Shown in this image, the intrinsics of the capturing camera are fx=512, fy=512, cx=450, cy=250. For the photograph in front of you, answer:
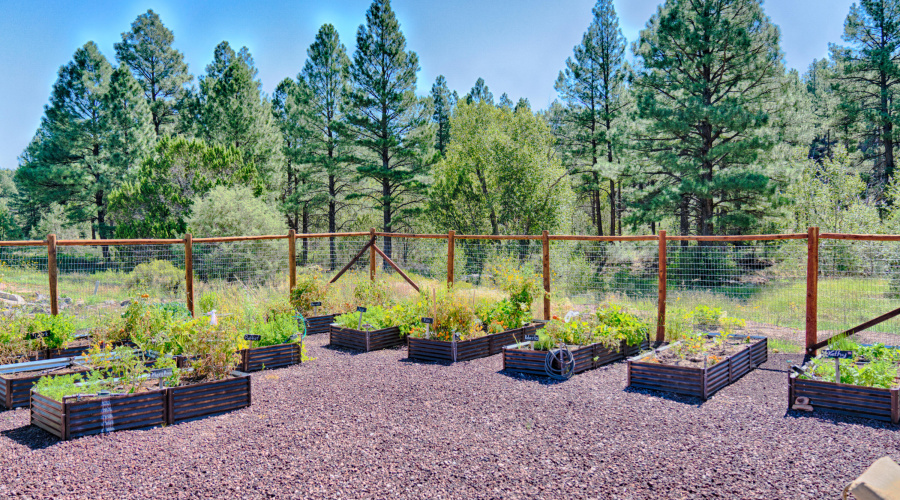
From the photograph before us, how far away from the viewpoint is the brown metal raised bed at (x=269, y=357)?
6.11 meters

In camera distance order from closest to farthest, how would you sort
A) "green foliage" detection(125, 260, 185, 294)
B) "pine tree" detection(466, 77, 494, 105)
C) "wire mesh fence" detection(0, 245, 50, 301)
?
1. "wire mesh fence" detection(0, 245, 50, 301)
2. "green foliage" detection(125, 260, 185, 294)
3. "pine tree" detection(466, 77, 494, 105)

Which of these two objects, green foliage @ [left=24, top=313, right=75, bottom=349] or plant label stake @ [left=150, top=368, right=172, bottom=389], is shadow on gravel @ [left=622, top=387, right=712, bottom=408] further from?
green foliage @ [left=24, top=313, right=75, bottom=349]

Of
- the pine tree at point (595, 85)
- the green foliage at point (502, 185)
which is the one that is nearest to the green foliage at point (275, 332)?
the green foliage at point (502, 185)

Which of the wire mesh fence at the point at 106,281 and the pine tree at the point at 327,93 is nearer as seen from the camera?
the wire mesh fence at the point at 106,281

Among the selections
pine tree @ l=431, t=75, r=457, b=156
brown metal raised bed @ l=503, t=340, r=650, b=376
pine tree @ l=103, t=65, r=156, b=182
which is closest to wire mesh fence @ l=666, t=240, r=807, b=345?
brown metal raised bed @ l=503, t=340, r=650, b=376

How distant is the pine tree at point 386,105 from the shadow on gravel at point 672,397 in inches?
765

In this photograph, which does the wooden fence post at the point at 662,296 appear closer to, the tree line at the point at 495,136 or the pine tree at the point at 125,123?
the tree line at the point at 495,136

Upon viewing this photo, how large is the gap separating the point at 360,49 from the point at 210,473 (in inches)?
859

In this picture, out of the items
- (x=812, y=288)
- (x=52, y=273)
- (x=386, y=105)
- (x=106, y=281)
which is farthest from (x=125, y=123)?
(x=812, y=288)

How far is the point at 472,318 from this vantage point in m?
7.11

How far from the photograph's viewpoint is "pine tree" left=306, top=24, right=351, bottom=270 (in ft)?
79.6

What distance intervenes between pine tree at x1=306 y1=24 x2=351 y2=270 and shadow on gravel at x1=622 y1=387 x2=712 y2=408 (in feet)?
67.8

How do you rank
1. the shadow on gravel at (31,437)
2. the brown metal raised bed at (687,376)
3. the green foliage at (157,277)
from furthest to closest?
the green foliage at (157,277) → the brown metal raised bed at (687,376) → the shadow on gravel at (31,437)

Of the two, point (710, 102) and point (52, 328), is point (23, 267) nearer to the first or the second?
point (52, 328)
